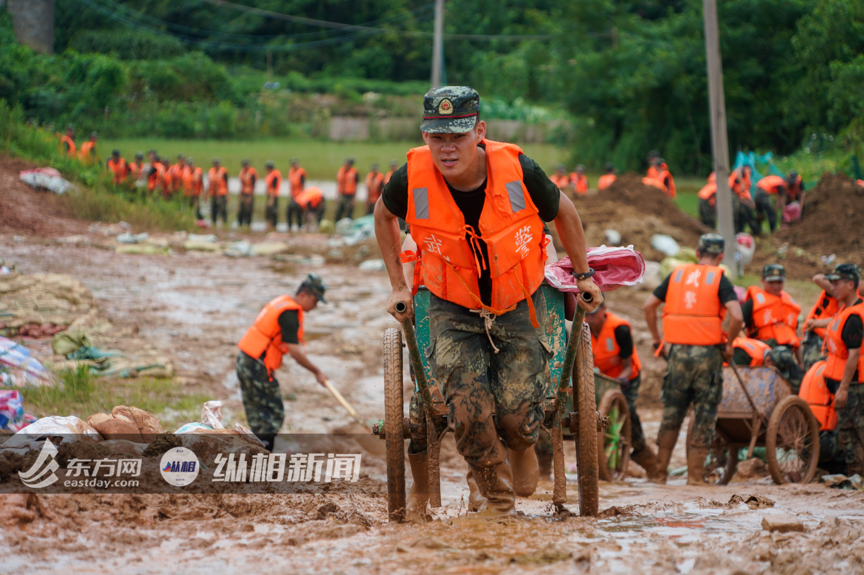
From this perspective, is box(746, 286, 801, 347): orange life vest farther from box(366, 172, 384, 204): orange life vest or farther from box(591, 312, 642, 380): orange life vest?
box(366, 172, 384, 204): orange life vest

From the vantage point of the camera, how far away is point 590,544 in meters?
3.63

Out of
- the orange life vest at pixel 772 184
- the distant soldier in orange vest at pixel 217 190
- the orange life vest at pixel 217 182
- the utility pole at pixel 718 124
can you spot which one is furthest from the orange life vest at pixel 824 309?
the orange life vest at pixel 217 182

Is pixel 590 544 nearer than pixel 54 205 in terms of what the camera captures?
Yes

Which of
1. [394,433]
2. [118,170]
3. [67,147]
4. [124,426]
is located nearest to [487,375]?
[394,433]

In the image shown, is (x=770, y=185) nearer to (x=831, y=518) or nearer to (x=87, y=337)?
(x=87, y=337)

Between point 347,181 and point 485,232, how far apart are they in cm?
1991

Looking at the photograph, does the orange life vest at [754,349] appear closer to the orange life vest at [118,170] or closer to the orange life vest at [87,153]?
the orange life vest at [118,170]

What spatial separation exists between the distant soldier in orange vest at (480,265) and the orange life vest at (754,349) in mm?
4321

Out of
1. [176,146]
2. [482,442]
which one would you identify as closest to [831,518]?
[482,442]

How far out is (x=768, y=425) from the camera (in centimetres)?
712

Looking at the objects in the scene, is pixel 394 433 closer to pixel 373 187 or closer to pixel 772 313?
pixel 772 313

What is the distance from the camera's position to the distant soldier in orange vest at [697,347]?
7.47 m

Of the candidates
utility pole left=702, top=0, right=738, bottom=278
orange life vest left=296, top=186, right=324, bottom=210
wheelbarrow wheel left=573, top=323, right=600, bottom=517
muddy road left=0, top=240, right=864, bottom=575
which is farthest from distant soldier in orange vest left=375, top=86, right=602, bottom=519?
orange life vest left=296, top=186, right=324, bottom=210

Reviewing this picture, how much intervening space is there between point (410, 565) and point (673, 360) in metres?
4.87
